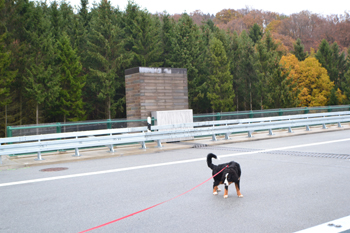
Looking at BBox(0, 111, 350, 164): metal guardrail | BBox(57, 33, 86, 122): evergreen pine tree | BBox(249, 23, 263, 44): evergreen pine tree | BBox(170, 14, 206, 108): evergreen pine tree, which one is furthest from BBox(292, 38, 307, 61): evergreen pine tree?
BBox(0, 111, 350, 164): metal guardrail

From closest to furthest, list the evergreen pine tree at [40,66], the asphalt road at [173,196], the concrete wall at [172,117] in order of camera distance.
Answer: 1. the asphalt road at [173,196]
2. the concrete wall at [172,117]
3. the evergreen pine tree at [40,66]

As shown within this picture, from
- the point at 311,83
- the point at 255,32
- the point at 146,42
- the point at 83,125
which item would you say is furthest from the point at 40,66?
the point at 255,32

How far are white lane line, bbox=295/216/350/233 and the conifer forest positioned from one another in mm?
37948

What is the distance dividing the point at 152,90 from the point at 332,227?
1363 centimetres

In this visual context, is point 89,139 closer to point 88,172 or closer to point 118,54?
point 88,172

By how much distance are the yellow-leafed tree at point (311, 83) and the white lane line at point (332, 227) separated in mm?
53419

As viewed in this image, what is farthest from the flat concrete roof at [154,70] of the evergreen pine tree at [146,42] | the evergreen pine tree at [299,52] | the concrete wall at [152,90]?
the evergreen pine tree at [299,52]

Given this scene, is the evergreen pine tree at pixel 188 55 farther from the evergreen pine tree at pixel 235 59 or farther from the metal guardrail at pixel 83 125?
the metal guardrail at pixel 83 125

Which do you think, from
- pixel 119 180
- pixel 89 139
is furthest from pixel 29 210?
pixel 89 139

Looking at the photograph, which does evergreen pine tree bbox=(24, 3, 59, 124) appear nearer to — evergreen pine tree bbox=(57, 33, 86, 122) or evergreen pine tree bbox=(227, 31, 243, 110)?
evergreen pine tree bbox=(57, 33, 86, 122)

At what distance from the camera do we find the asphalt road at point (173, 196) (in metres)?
4.83

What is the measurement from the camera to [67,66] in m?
46.5

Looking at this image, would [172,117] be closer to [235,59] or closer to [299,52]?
[235,59]

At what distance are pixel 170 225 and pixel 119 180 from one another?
3.51 m
